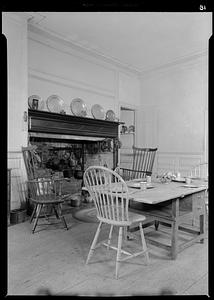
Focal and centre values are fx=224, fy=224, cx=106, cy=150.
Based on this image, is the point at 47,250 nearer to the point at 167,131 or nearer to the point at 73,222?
the point at 73,222

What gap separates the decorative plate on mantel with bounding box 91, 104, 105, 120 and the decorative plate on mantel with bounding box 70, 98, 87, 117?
24cm

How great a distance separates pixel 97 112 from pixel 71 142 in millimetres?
914

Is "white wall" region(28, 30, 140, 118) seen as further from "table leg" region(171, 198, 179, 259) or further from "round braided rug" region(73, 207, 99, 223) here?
"table leg" region(171, 198, 179, 259)

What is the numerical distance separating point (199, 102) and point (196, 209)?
2.99m

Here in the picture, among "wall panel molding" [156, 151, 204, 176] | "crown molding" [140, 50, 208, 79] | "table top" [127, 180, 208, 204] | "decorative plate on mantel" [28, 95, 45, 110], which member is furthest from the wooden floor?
"crown molding" [140, 50, 208, 79]

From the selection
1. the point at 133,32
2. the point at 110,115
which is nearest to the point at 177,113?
the point at 110,115

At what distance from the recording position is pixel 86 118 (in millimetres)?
4289

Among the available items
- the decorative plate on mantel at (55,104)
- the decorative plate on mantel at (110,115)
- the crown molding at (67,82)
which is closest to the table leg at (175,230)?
the decorative plate on mantel at (55,104)

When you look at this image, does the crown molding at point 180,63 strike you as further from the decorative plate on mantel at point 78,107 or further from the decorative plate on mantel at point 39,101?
the decorative plate on mantel at point 39,101

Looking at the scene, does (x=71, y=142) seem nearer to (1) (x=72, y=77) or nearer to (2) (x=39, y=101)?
(2) (x=39, y=101)

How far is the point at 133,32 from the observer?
3.71 meters

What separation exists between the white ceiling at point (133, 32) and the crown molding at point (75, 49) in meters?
0.07

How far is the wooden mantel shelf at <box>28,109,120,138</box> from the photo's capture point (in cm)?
357
